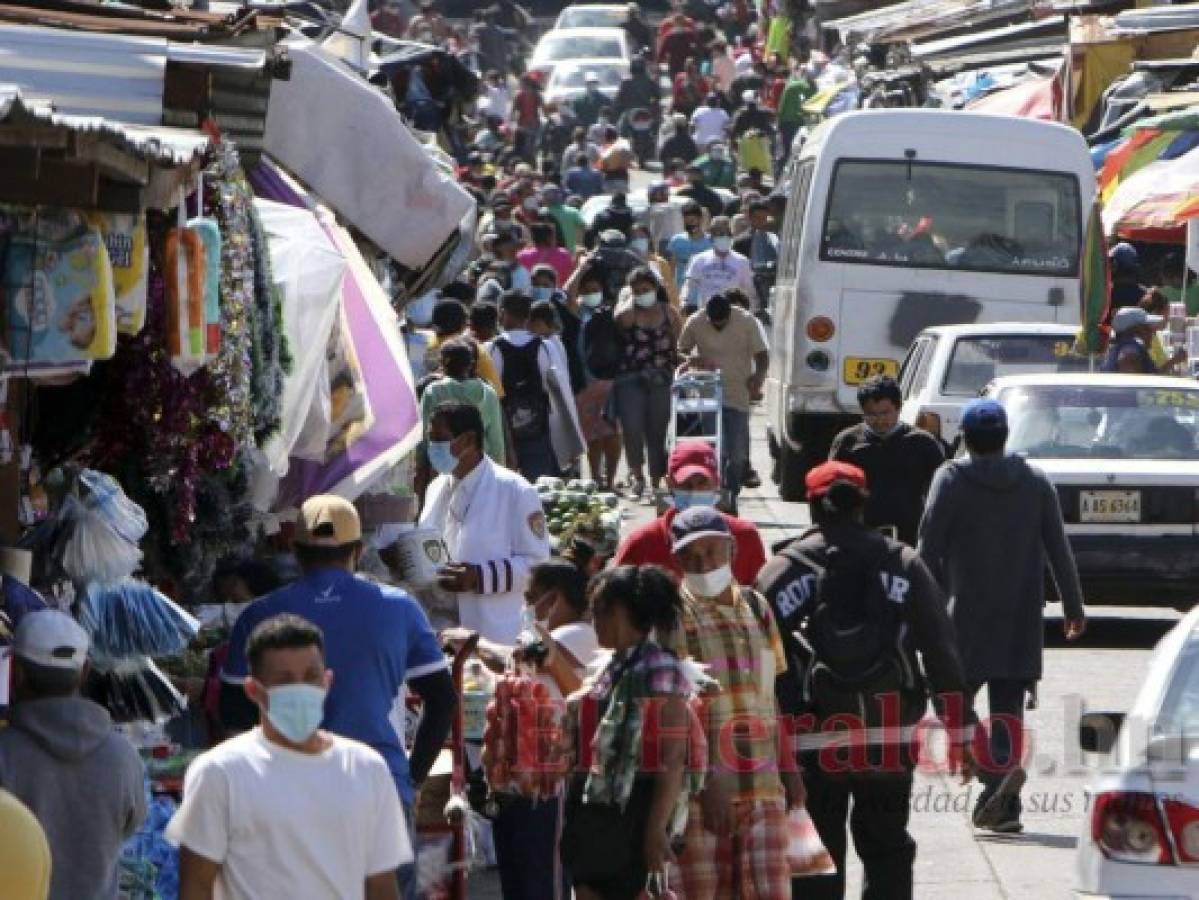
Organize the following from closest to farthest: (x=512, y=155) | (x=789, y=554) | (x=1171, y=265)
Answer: (x=789, y=554) < (x=1171, y=265) < (x=512, y=155)

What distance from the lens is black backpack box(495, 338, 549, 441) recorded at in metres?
19.0

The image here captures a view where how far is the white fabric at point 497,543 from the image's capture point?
1190 cm

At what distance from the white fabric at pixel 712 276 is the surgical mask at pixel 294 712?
2102 centimetres

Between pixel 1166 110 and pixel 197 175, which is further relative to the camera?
pixel 1166 110

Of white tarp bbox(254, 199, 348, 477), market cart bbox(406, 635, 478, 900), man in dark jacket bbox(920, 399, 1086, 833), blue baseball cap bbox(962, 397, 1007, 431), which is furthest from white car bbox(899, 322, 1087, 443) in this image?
market cart bbox(406, 635, 478, 900)

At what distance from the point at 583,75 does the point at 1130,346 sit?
34700 millimetres

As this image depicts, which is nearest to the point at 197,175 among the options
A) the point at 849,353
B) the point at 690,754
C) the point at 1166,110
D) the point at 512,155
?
the point at 690,754

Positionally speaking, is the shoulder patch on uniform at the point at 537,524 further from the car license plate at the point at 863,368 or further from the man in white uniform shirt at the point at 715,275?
the man in white uniform shirt at the point at 715,275

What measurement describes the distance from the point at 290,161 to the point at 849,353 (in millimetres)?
11999

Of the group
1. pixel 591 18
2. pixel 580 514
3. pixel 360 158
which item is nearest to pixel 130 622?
pixel 360 158

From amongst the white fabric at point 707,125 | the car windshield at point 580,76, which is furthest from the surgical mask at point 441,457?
the car windshield at point 580,76

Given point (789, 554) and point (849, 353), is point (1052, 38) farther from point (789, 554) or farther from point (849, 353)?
point (789, 554)

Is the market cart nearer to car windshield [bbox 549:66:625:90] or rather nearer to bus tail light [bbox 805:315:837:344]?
bus tail light [bbox 805:315:837:344]

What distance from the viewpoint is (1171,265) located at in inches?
1150
